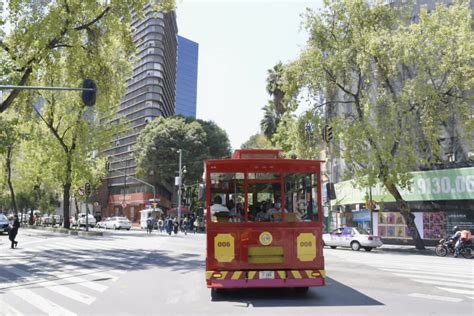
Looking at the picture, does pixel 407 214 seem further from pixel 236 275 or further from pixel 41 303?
pixel 41 303

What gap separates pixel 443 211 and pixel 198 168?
39.9 meters

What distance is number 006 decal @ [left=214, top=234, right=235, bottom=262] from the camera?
962 cm

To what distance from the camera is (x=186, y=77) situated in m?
154

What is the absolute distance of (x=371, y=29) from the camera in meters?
26.8

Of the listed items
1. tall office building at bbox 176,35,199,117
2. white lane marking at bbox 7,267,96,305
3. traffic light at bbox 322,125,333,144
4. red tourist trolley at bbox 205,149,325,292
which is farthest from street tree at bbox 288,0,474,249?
tall office building at bbox 176,35,199,117

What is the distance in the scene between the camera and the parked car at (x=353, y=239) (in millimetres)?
26578

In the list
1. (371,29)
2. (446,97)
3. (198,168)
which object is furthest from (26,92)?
(198,168)

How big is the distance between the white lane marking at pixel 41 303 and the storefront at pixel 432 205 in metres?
20.5

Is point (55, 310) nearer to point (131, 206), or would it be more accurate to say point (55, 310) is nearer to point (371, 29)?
point (371, 29)

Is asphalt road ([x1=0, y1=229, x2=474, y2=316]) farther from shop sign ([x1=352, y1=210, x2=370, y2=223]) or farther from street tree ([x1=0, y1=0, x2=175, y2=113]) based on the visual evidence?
shop sign ([x1=352, y1=210, x2=370, y2=223])

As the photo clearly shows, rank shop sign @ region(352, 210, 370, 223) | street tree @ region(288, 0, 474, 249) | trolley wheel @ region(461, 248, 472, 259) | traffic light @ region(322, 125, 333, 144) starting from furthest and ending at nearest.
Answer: shop sign @ region(352, 210, 370, 223), traffic light @ region(322, 125, 333, 144), street tree @ region(288, 0, 474, 249), trolley wheel @ region(461, 248, 472, 259)

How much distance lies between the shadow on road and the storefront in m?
16.8

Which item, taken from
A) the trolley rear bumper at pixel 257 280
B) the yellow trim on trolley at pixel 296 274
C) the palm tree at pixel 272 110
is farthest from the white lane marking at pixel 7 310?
the palm tree at pixel 272 110

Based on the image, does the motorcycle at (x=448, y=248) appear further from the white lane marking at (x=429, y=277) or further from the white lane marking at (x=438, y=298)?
the white lane marking at (x=438, y=298)
